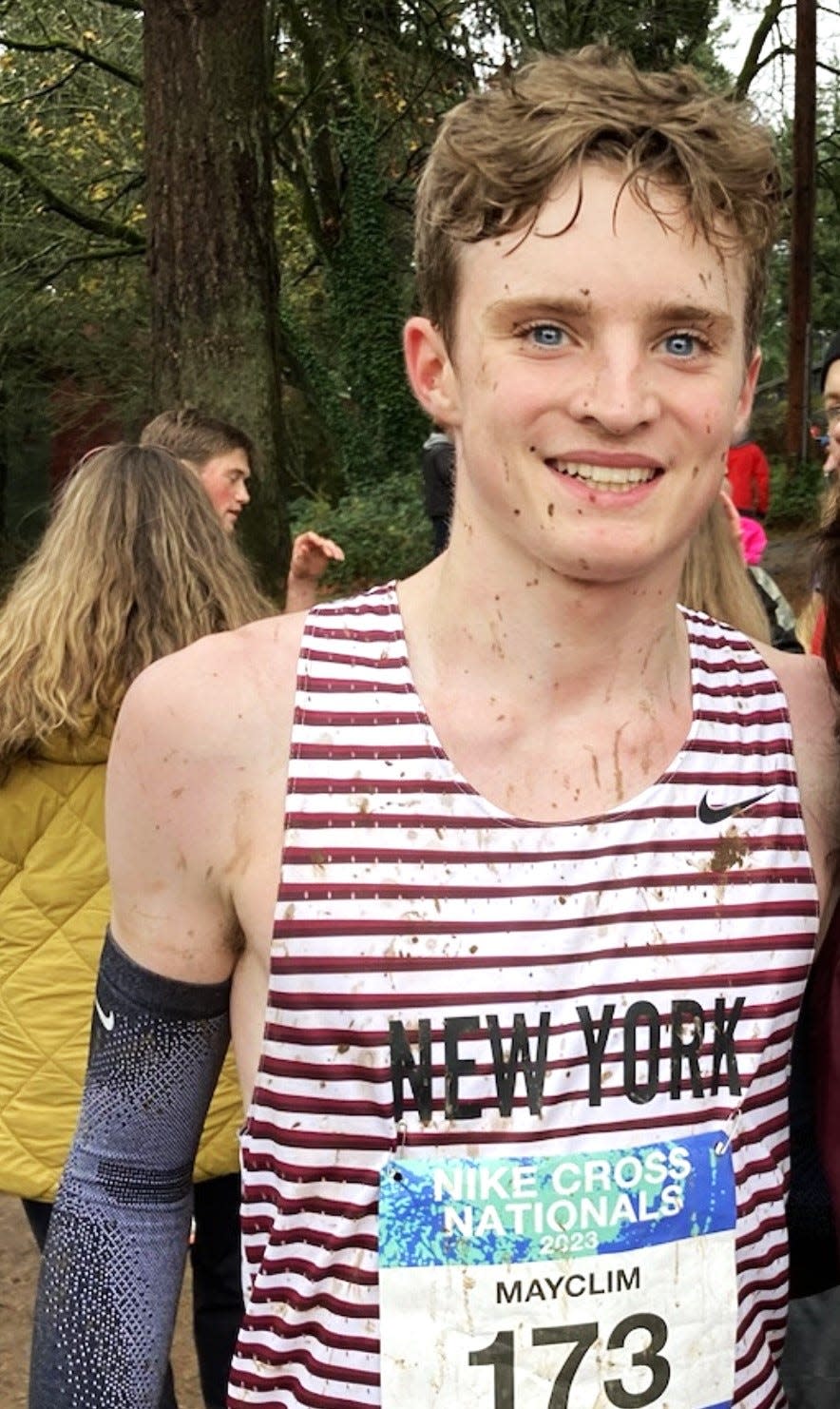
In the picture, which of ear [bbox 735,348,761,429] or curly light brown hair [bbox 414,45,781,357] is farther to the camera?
ear [bbox 735,348,761,429]

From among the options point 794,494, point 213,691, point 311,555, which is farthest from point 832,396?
point 794,494

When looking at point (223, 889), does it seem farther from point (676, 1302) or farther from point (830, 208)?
point (830, 208)

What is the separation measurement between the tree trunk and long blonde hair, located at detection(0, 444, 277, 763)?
345 cm

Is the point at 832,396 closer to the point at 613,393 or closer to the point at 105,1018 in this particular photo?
the point at 613,393

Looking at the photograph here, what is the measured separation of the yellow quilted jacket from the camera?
2.83 m

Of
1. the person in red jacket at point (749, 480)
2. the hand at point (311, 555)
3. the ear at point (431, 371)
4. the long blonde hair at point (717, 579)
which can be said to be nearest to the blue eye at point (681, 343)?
the ear at point (431, 371)

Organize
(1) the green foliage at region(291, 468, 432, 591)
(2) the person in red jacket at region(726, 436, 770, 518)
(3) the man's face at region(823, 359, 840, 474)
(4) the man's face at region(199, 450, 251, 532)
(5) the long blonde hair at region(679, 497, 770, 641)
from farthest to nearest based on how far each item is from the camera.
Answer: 1. (1) the green foliage at region(291, 468, 432, 591)
2. (2) the person in red jacket at region(726, 436, 770, 518)
3. (4) the man's face at region(199, 450, 251, 532)
4. (3) the man's face at region(823, 359, 840, 474)
5. (5) the long blonde hair at region(679, 497, 770, 641)

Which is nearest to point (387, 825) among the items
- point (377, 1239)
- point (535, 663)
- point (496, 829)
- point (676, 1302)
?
point (496, 829)

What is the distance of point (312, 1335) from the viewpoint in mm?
1415

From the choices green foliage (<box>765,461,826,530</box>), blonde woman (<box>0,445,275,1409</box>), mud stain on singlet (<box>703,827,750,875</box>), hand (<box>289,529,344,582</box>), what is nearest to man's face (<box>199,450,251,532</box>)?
hand (<box>289,529,344,582</box>)

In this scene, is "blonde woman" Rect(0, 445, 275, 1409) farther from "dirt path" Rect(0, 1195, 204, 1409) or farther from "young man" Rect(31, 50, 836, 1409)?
"young man" Rect(31, 50, 836, 1409)

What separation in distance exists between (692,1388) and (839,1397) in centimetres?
32

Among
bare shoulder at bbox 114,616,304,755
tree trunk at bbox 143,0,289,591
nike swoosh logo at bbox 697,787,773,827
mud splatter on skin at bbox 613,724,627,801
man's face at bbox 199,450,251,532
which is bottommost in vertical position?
nike swoosh logo at bbox 697,787,773,827

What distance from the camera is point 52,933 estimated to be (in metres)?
2.87
